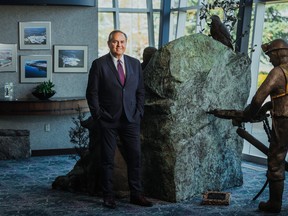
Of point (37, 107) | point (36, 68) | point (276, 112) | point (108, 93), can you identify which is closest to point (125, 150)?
point (108, 93)

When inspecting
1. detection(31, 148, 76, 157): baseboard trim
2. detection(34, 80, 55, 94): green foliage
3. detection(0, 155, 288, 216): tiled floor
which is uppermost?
detection(34, 80, 55, 94): green foliage

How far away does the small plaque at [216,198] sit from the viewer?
5.56 metres

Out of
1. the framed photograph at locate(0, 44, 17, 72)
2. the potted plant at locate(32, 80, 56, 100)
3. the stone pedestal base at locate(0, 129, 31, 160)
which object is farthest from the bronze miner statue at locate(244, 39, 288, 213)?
the framed photograph at locate(0, 44, 17, 72)

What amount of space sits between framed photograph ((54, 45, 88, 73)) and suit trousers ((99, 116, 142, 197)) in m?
3.57

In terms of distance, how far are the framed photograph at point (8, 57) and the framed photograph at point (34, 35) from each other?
142 millimetres

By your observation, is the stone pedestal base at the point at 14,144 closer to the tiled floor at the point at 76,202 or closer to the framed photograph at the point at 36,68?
the framed photograph at the point at 36,68

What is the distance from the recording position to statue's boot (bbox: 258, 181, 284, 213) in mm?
5199

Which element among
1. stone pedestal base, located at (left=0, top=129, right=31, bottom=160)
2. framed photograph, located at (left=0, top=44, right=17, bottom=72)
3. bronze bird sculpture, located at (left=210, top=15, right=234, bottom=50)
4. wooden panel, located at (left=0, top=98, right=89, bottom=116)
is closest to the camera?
bronze bird sculpture, located at (left=210, top=15, right=234, bottom=50)

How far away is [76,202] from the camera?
562 centimetres

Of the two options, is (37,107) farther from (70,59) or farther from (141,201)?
(141,201)

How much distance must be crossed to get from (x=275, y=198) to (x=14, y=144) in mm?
4448

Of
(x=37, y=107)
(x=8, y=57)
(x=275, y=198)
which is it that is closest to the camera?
(x=275, y=198)

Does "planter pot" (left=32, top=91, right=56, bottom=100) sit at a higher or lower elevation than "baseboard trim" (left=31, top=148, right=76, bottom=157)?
higher

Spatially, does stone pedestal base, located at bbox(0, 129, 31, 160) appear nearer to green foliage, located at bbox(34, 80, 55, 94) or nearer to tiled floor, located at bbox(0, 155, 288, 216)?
green foliage, located at bbox(34, 80, 55, 94)
